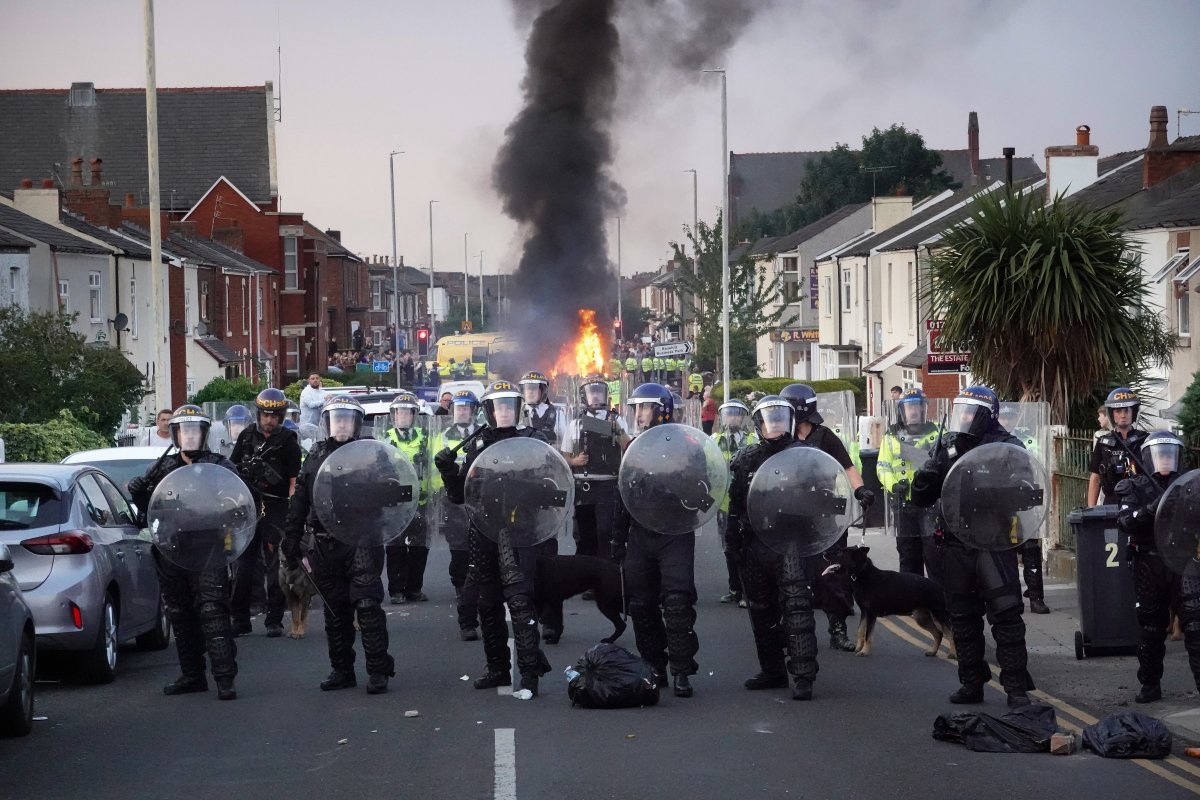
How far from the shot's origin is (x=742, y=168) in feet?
361

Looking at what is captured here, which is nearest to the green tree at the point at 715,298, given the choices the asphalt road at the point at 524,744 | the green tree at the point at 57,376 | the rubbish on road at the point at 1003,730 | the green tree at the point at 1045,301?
the green tree at the point at 57,376

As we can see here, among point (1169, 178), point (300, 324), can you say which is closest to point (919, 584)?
point (1169, 178)

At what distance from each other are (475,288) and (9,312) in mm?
172823

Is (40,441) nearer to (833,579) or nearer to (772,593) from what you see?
(833,579)

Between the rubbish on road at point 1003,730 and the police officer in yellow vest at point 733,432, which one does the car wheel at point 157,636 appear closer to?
the police officer in yellow vest at point 733,432

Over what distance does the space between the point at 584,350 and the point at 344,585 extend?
126 feet

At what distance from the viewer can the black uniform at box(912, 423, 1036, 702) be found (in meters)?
9.09

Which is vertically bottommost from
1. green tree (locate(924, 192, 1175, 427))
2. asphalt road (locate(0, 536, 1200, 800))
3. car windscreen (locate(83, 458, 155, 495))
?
asphalt road (locate(0, 536, 1200, 800))

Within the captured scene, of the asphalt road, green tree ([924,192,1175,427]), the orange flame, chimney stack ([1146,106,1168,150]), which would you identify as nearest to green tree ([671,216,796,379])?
the orange flame

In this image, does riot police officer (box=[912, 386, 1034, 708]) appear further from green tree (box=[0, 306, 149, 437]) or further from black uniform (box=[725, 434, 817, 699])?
green tree (box=[0, 306, 149, 437])

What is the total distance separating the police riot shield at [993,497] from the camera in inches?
364

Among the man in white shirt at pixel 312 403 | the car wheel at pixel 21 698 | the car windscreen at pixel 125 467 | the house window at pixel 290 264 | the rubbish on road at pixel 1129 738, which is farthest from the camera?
the house window at pixel 290 264

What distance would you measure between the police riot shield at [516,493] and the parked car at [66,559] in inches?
98.2

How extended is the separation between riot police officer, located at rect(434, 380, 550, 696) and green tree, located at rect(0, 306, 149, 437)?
12009mm
